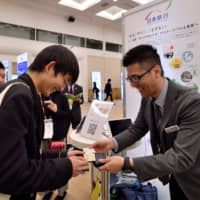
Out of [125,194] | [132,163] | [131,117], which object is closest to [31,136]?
[132,163]

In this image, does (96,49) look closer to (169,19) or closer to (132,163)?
(169,19)

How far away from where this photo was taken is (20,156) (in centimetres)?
61

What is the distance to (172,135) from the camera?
0.96 meters

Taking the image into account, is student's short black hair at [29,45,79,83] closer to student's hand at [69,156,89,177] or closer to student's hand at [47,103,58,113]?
student's hand at [69,156,89,177]

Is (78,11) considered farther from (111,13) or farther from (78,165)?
(78,165)

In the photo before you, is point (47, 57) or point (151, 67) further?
point (151, 67)

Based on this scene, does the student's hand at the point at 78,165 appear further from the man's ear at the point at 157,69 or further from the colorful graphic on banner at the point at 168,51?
the colorful graphic on banner at the point at 168,51

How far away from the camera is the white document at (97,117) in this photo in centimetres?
136

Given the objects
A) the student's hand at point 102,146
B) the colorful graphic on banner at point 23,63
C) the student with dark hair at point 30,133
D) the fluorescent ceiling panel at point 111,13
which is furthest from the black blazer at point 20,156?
the fluorescent ceiling panel at point 111,13

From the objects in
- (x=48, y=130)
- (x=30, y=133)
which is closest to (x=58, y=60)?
(x=30, y=133)

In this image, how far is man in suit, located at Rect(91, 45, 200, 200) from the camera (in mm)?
871

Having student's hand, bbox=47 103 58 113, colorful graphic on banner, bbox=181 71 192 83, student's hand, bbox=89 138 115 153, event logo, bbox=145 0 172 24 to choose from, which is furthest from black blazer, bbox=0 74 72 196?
event logo, bbox=145 0 172 24

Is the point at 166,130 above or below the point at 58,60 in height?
below

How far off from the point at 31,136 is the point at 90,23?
10446 millimetres
